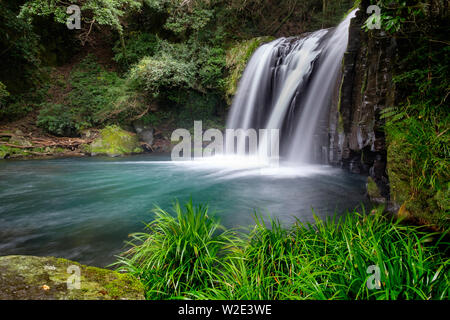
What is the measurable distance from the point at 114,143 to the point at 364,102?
1194 cm

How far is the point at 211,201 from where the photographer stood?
16.2 ft

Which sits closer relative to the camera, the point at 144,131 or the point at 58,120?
the point at 58,120

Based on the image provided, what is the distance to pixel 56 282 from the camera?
57.9 inches

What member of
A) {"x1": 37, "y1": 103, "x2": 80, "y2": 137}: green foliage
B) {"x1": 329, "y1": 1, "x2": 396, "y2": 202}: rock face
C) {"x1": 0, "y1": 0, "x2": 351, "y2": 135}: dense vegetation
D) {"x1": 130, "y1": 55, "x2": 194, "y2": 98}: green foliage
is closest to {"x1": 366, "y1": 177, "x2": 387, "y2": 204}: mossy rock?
{"x1": 329, "y1": 1, "x2": 396, "y2": 202}: rock face

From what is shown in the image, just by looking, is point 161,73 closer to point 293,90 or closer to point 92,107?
point 92,107

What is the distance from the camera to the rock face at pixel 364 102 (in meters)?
3.96

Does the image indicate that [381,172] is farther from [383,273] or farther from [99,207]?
[99,207]

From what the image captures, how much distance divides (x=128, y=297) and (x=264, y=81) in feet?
32.9

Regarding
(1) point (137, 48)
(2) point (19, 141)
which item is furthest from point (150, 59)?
(2) point (19, 141)

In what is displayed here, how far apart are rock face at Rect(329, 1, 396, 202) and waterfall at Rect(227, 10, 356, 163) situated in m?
1.13

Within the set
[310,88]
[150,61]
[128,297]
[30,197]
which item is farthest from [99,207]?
[150,61]

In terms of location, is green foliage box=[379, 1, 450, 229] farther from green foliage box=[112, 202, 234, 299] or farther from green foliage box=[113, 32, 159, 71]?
green foliage box=[113, 32, 159, 71]

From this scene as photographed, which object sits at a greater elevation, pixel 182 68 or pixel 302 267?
pixel 182 68

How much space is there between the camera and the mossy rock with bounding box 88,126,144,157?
1191cm
